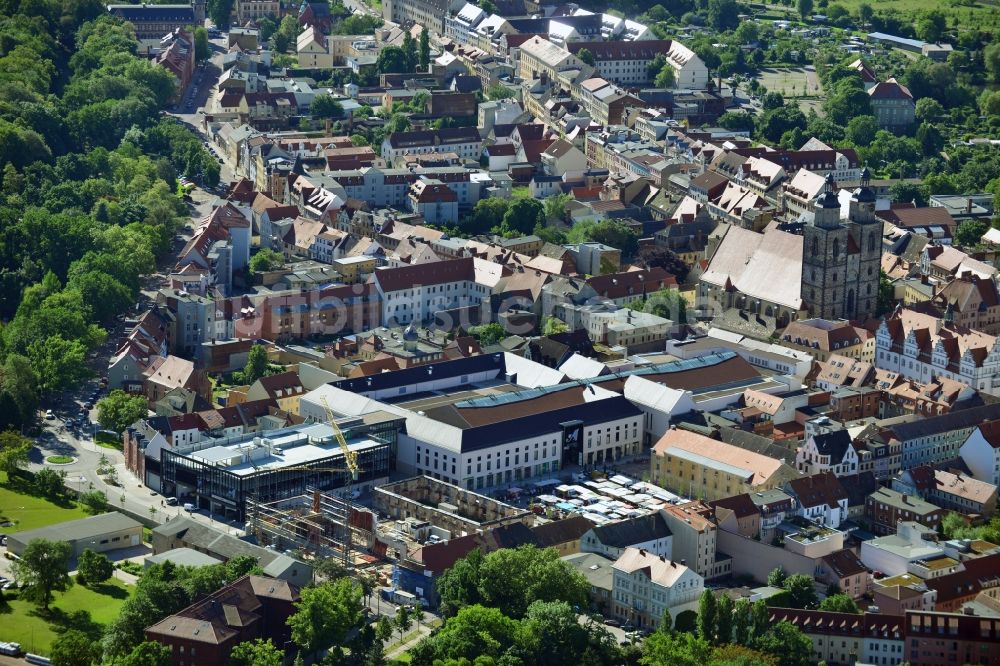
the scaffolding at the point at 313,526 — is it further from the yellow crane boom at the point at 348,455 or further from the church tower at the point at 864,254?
the church tower at the point at 864,254

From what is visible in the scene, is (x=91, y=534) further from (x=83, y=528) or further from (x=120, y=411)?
(x=120, y=411)

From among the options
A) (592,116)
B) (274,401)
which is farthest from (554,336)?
(592,116)

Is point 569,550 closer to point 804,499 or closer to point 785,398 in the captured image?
point 804,499

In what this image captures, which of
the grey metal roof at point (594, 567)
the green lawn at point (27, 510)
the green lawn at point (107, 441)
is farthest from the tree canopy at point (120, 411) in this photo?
the grey metal roof at point (594, 567)

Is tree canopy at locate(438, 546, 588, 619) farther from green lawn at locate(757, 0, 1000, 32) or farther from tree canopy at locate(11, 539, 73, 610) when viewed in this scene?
green lawn at locate(757, 0, 1000, 32)

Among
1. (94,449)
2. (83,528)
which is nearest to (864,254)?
(94,449)

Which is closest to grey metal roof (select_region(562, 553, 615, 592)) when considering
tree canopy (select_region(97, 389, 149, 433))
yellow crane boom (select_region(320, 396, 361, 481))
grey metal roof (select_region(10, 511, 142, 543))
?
yellow crane boom (select_region(320, 396, 361, 481))
